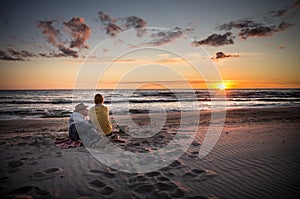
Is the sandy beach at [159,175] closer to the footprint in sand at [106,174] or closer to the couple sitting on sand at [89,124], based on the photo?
the footprint in sand at [106,174]

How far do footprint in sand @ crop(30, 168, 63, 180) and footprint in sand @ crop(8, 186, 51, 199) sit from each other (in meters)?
0.39

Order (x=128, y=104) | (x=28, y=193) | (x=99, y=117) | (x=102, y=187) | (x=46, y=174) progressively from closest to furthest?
(x=28, y=193), (x=102, y=187), (x=46, y=174), (x=99, y=117), (x=128, y=104)

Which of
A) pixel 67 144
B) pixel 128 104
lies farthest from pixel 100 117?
pixel 128 104

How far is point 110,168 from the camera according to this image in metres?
4.30

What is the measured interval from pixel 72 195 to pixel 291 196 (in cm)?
383

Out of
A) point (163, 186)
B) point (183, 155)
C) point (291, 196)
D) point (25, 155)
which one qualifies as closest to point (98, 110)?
point (25, 155)

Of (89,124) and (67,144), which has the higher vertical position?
(89,124)

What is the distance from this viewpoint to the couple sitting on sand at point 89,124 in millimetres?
5844

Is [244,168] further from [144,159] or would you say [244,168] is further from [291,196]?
[144,159]

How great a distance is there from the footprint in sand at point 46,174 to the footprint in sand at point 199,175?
2.73m

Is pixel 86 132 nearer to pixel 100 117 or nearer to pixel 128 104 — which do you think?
pixel 100 117

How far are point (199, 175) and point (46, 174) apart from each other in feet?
10.7

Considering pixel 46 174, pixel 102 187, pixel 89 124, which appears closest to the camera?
pixel 102 187

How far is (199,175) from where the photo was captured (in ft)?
13.2
